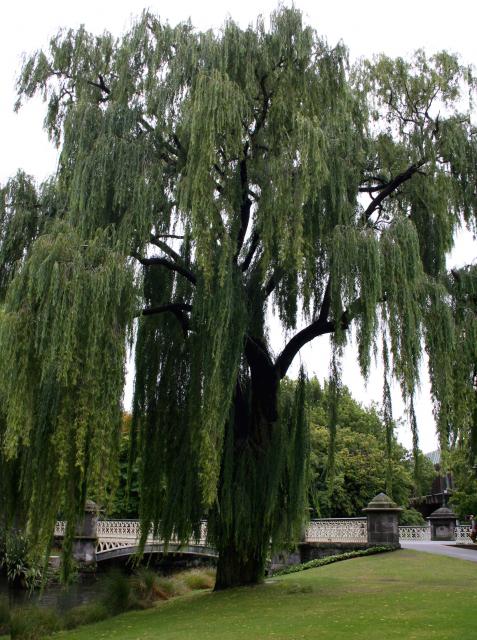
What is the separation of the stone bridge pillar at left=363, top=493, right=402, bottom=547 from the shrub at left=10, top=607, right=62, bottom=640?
11550 millimetres

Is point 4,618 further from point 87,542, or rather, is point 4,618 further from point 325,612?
point 87,542

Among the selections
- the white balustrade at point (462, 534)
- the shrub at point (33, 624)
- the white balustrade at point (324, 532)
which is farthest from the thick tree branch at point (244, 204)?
the white balustrade at point (462, 534)

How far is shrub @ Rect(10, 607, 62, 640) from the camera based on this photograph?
35.3 feet

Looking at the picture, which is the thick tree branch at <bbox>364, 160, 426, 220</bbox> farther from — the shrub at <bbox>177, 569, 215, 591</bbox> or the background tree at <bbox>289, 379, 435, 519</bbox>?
the background tree at <bbox>289, 379, 435, 519</bbox>

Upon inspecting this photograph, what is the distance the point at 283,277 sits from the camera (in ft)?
37.6

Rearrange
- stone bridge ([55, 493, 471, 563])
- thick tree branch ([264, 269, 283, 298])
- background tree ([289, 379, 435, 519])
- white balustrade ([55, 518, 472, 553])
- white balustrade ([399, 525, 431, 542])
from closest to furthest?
thick tree branch ([264, 269, 283, 298])
stone bridge ([55, 493, 471, 563])
white balustrade ([55, 518, 472, 553])
white balustrade ([399, 525, 431, 542])
background tree ([289, 379, 435, 519])

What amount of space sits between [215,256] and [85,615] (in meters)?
7.39

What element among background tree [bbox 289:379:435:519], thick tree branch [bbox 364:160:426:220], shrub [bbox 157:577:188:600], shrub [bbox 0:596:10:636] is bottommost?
shrub [bbox 0:596:10:636]

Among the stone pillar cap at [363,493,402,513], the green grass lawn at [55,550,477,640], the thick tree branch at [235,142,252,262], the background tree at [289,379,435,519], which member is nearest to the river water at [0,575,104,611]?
the green grass lawn at [55,550,477,640]

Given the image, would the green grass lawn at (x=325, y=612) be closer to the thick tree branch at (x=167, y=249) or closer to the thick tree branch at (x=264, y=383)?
the thick tree branch at (x=264, y=383)

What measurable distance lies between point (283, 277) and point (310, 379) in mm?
2186

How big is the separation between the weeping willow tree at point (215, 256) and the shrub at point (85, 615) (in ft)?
8.80

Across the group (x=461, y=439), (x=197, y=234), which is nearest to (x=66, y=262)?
(x=197, y=234)

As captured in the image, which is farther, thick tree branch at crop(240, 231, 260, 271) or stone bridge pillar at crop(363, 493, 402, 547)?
stone bridge pillar at crop(363, 493, 402, 547)
